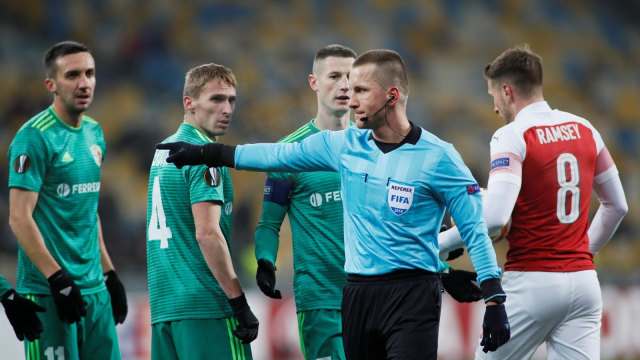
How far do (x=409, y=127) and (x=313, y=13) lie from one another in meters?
13.1

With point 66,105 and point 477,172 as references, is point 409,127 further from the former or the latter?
point 477,172

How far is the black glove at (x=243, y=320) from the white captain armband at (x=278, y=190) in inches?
32.4

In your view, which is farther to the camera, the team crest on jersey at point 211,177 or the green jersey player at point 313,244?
the green jersey player at point 313,244

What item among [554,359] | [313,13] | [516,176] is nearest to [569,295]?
[554,359]

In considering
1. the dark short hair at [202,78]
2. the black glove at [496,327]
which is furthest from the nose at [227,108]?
the black glove at [496,327]

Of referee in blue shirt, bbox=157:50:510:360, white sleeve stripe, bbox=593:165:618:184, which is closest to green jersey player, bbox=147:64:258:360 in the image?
referee in blue shirt, bbox=157:50:510:360

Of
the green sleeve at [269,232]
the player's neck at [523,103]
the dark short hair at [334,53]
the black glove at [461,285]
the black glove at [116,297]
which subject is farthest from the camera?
the black glove at [116,297]

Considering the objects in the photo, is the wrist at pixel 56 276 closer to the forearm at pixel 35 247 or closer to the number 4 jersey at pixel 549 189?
the forearm at pixel 35 247

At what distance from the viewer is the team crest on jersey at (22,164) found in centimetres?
523

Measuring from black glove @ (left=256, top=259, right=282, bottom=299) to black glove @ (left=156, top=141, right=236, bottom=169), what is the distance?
93 cm

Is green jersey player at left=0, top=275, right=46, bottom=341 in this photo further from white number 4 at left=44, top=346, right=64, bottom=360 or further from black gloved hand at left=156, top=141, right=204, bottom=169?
black gloved hand at left=156, top=141, right=204, bottom=169

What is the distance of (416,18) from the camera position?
58.3 feet

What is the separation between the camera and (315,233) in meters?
5.31

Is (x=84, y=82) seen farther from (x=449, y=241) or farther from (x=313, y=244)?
(x=449, y=241)
